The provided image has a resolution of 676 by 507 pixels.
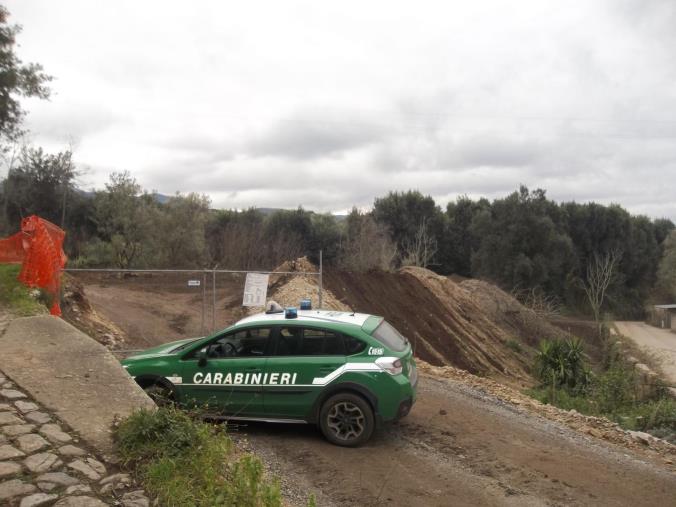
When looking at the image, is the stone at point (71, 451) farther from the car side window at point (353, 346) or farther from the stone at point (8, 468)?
the car side window at point (353, 346)

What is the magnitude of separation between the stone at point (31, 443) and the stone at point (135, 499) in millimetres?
947

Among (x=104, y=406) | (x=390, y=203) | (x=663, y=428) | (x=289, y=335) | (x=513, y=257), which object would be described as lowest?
(x=663, y=428)

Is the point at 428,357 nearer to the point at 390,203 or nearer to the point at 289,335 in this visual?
the point at 289,335

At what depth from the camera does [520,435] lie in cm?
796

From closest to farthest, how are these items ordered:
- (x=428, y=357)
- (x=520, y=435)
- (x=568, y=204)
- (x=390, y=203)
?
(x=520, y=435)
(x=428, y=357)
(x=390, y=203)
(x=568, y=204)

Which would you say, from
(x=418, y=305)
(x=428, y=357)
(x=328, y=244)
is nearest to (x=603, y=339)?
(x=418, y=305)

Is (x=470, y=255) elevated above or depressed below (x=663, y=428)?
above

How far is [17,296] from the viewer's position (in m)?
9.95

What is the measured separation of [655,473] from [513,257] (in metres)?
43.1

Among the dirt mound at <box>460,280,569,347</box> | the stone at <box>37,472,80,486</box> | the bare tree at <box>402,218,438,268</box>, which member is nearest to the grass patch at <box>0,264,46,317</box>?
the stone at <box>37,472,80,486</box>

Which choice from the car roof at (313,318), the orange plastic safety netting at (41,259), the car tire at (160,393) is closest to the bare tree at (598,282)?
the car roof at (313,318)

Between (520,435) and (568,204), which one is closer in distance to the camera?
(520,435)

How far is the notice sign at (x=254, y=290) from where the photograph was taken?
11.9 meters

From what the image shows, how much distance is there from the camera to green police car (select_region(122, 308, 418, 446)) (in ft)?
22.1
